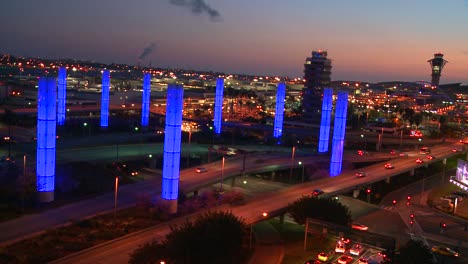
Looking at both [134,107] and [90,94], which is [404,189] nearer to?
[134,107]

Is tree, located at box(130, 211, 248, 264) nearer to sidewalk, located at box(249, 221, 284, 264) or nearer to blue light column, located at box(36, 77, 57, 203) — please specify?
sidewalk, located at box(249, 221, 284, 264)

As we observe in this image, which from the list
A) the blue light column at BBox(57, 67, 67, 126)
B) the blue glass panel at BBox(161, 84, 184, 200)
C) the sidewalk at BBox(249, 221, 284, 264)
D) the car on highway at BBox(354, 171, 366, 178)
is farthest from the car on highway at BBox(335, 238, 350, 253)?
the blue light column at BBox(57, 67, 67, 126)

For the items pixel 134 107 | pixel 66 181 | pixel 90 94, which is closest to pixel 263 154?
pixel 66 181

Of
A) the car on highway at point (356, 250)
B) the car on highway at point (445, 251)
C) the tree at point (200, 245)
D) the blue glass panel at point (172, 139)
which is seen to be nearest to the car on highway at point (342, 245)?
the car on highway at point (356, 250)

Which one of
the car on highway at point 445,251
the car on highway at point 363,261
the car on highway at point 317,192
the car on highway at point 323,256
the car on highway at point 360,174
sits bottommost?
the car on highway at point 445,251

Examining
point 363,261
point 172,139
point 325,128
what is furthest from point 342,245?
Result: point 325,128

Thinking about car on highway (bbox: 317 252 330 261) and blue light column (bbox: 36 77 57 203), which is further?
blue light column (bbox: 36 77 57 203)

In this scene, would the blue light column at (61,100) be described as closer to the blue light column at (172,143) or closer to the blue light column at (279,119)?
the blue light column at (279,119)
